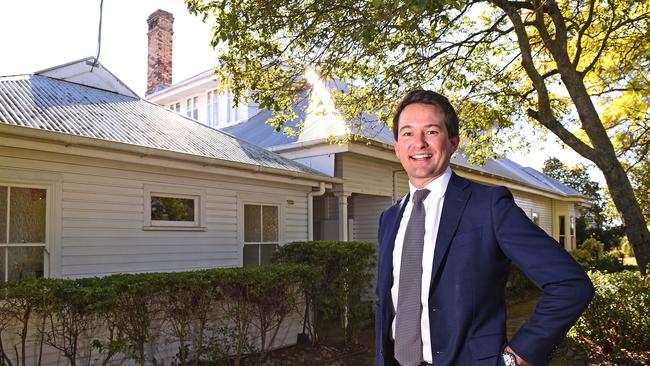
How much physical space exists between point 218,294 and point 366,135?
5.49 m

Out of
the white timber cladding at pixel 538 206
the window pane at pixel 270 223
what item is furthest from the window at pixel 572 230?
the window pane at pixel 270 223

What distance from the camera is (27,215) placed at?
20.3 feet

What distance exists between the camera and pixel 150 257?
7.52 m

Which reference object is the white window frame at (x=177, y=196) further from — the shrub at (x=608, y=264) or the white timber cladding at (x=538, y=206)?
the shrub at (x=608, y=264)

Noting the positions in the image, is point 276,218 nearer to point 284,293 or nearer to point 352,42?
point 284,293

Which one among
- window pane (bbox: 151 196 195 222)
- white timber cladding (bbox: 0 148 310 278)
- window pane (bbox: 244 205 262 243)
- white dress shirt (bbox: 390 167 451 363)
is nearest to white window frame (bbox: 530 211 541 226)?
window pane (bbox: 244 205 262 243)

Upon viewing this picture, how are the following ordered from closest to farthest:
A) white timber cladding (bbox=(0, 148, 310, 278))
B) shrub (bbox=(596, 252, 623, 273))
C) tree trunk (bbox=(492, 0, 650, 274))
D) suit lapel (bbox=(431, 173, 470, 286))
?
suit lapel (bbox=(431, 173, 470, 286))
white timber cladding (bbox=(0, 148, 310, 278))
tree trunk (bbox=(492, 0, 650, 274))
shrub (bbox=(596, 252, 623, 273))

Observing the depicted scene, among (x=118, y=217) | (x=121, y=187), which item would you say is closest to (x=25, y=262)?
(x=118, y=217)

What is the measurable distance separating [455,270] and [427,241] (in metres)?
0.18

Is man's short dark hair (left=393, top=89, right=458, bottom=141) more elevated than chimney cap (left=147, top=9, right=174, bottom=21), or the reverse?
chimney cap (left=147, top=9, right=174, bottom=21)

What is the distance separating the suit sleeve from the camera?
66.7 inches

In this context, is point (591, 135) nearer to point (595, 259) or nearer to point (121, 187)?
point (121, 187)

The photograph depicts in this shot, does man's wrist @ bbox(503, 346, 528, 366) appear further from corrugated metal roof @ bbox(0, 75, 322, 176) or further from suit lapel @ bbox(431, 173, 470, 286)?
corrugated metal roof @ bbox(0, 75, 322, 176)

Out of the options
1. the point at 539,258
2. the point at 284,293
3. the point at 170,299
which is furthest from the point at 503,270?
the point at 284,293
